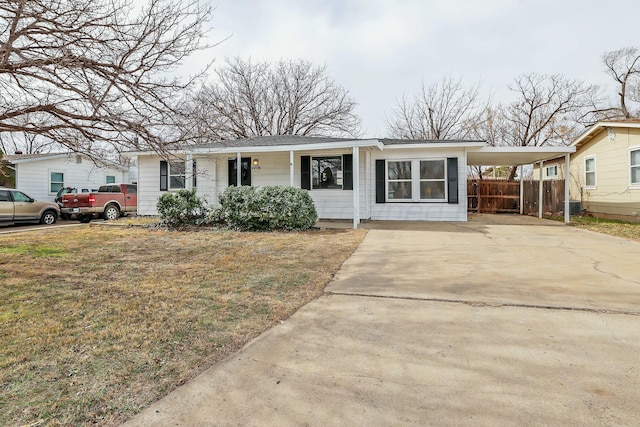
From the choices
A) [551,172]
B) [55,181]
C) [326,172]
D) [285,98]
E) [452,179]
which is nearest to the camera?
[452,179]

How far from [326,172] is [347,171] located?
81 cm

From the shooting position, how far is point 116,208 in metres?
14.2

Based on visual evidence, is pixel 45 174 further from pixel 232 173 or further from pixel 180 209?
pixel 180 209

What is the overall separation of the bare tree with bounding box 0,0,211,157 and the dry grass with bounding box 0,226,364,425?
78.7 inches

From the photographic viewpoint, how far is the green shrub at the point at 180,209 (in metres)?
10.1

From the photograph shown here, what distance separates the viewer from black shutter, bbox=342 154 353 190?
11539 millimetres

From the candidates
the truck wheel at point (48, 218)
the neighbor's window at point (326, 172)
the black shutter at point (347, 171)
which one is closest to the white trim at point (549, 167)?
the black shutter at point (347, 171)

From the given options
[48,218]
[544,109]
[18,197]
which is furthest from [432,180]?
[544,109]

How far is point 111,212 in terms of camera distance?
14023 mm

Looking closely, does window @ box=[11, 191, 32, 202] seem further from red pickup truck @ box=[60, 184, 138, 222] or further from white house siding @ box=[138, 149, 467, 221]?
white house siding @ box=[138, 149, 467, 221]

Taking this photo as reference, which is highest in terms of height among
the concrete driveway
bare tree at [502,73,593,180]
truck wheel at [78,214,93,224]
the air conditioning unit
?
bare tree at [502,73,593,180]

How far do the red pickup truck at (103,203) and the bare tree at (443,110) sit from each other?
18006 mm

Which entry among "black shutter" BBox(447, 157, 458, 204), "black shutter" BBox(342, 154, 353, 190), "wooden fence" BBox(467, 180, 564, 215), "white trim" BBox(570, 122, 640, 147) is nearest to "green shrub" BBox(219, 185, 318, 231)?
"black shutter" BBox(342, 154, 353, 190)

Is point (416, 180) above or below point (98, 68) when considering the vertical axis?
below
